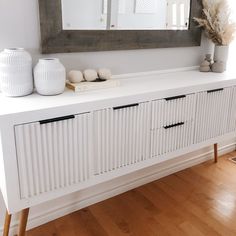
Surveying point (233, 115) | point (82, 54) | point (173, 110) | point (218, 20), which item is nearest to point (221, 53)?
point (218, 20)

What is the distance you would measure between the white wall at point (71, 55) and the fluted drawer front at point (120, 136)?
400 millimetres

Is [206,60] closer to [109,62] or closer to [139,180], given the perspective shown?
[109,62]

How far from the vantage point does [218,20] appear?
1856mm

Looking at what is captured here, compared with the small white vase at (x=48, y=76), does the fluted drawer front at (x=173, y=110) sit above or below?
below

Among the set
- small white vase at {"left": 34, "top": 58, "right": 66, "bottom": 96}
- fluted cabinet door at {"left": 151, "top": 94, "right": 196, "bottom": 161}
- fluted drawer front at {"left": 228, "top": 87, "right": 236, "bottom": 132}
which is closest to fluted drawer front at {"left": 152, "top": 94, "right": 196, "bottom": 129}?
fluted cabinet door at {"left": 151, "top": 94, "right": 196, "bottom": 161}

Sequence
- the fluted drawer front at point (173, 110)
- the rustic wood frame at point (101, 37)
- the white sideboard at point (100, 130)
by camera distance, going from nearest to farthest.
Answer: the white sideboard at point (100, 130) → the rustic wood frame at point (101, 37) → the fluted drawer front at point (173, 110)

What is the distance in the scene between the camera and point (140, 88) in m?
1.47

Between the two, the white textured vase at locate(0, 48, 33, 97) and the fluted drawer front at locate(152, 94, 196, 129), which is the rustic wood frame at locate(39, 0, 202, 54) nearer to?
the white textured vase at locate(0, 48, 33, 97)

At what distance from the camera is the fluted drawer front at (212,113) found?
5.44 feet

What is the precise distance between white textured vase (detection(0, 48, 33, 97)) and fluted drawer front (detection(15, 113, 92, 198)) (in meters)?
0.24

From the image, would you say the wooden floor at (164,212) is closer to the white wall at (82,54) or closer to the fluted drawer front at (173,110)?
the fluted drawer front at (173,110)

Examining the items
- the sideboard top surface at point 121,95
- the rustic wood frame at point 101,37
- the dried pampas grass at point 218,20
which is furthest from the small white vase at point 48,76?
the dried pampas grass at point 218,20

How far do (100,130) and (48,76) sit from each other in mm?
349

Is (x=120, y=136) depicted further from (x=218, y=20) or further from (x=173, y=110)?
(x=218, y=20)
